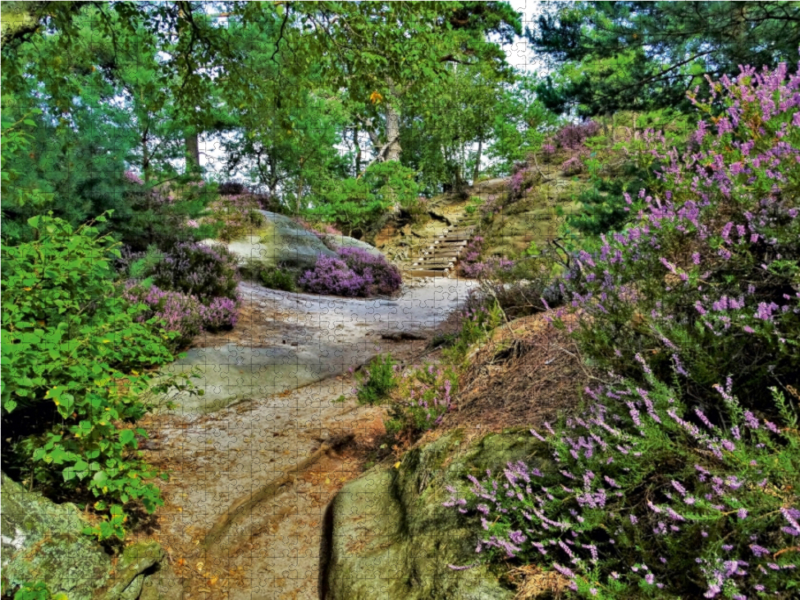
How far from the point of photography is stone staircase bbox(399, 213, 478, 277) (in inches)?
671

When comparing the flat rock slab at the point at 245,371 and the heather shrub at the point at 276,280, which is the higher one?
the heather shrub at the point at 276,280

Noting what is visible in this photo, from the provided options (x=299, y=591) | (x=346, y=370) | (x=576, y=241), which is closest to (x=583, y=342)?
(x=299, y=591)

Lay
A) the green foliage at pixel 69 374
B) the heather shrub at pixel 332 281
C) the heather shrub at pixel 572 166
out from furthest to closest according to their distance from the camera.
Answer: the heather shrub at pixel 572 166, the heather shrub at pixel 332 281, the green foliage at pixel 69 374

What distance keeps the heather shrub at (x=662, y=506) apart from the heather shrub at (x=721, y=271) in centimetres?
17

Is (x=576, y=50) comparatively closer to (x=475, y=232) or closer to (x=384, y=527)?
(x=384, y=527)

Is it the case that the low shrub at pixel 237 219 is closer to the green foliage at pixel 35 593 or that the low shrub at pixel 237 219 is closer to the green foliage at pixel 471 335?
the green foliage at pixel 471 335

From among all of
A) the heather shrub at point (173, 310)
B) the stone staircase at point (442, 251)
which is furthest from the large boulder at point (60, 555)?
the stone staircase at point (442, 251)

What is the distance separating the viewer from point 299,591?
8.78ft

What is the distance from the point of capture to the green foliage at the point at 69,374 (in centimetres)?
251

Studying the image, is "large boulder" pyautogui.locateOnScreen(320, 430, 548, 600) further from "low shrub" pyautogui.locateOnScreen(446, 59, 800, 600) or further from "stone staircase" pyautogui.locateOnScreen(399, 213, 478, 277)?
"stone staircase" pyautogui.locateOnScreen(399, 213, 478, 277)

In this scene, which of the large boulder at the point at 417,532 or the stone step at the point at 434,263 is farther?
the stone step at the point at 434,263

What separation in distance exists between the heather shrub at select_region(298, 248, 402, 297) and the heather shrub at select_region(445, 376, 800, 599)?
30.5 ft

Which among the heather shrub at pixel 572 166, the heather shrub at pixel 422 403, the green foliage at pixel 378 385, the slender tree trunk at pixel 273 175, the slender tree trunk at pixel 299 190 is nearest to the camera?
the heather shrub at pixel 422 403

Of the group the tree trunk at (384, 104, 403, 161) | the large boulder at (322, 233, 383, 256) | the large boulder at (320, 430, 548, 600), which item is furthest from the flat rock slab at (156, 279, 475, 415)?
the tree trunk at (384, 104, 403, 161)
